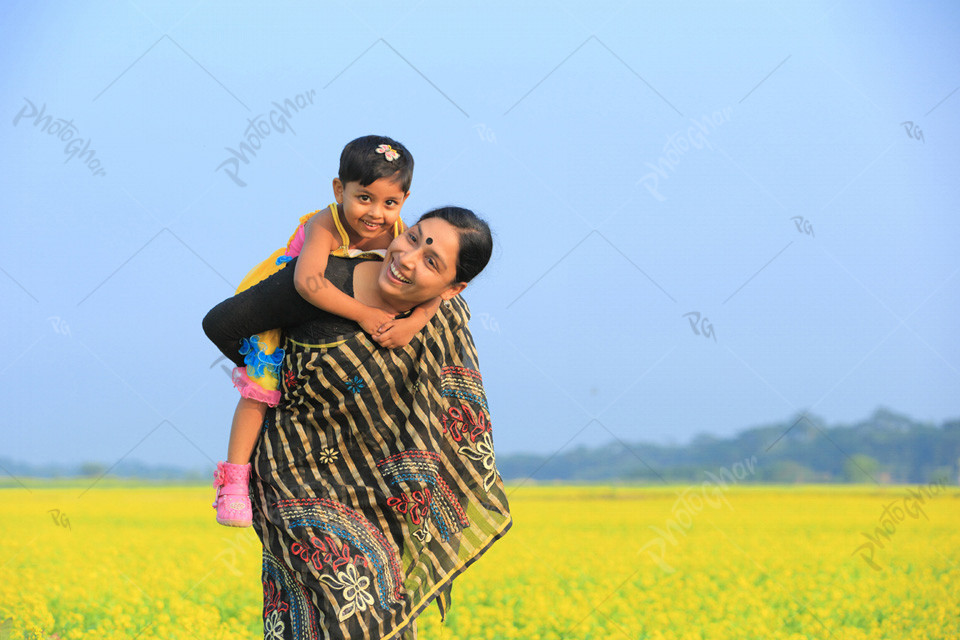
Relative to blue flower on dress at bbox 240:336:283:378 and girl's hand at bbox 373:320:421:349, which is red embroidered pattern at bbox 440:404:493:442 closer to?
girl's hand at bbox 373:320:421:349

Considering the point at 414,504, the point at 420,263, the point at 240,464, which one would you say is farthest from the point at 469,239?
the point at 240,464

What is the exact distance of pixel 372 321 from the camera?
10.4ft

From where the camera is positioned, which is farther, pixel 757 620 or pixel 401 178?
pixel 757 620

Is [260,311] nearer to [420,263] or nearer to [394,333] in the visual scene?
[394,333]

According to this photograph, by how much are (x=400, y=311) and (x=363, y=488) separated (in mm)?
615

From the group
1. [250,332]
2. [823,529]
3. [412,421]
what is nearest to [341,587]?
[412,421]

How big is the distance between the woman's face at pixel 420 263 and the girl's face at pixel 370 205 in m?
0.12

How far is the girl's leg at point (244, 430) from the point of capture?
10.7 feet

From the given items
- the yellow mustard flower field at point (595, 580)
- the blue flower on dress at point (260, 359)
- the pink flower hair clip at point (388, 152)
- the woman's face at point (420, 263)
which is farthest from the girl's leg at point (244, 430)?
the pink flower hair clip at point (388, 152)

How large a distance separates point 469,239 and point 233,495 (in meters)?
1.17

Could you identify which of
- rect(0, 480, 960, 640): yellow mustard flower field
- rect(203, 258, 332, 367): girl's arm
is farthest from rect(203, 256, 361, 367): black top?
rect(0, 480, 960, 640): yellow mustard flower field

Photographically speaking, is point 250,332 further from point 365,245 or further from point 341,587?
point 341,587

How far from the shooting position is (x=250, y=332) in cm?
321

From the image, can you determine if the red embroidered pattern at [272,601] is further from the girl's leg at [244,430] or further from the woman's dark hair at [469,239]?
the woman's dark hair at [469,239]
